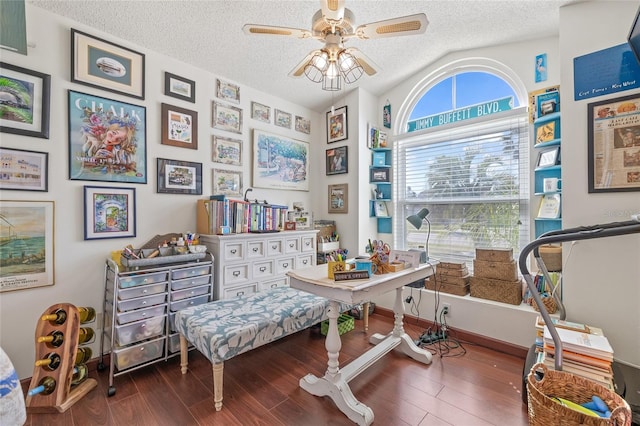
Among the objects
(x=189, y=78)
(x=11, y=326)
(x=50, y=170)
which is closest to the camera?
(x=11, y=326)

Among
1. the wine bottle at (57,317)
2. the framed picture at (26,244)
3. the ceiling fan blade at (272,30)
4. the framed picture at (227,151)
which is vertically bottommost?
the wine bottle at (57,317)

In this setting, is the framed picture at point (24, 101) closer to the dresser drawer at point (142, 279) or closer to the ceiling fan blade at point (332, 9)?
the dresser drawer at point (142, 279)

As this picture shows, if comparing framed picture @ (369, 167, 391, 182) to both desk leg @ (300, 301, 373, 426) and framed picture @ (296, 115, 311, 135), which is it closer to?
framed picture @ (296, 115, 311, 135)

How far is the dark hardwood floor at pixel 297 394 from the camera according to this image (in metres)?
1.62

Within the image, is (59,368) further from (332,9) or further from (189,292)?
(332,9)

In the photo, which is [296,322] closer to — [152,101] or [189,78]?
[152,101]

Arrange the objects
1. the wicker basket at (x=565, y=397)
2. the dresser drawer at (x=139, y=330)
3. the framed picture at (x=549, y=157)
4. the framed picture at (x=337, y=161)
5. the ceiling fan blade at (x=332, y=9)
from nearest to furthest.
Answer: the wicker basket at (x=565, y=397) < the ceiling fan blade at (x=332, y=9) < the dresser drawer at (x=139, y=330) < the framed picture at (x=549, y=157) < the framed picture at (x=337, y=161)

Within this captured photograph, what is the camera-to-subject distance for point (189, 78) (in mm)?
Answer: 2639

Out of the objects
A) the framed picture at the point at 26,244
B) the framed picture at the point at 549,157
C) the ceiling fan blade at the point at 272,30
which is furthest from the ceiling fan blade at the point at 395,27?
the framed picture at the point at 26,244

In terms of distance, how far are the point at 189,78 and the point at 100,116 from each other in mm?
888

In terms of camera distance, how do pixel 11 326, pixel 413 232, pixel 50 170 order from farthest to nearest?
pixel 413 232 < pixel 50 170 < pixel 11 326

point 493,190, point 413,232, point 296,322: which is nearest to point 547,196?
point 493,190

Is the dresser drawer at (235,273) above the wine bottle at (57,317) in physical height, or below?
above

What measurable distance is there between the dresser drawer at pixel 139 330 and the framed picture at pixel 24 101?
1.51 meters
